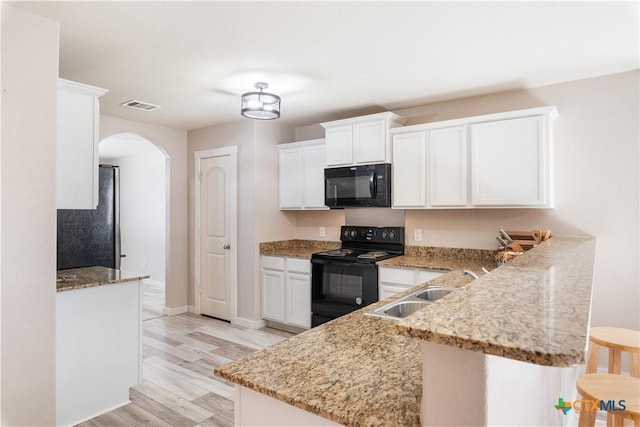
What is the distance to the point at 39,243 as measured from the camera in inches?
78.2

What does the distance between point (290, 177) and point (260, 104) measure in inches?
59.5

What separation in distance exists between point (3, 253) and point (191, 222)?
10.3 feet

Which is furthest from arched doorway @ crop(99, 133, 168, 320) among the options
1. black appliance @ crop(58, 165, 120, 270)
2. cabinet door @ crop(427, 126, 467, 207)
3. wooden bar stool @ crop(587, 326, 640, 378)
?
wooden bar stool @ crop(587, 326, 640, 378)

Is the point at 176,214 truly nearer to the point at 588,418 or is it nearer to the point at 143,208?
the point at 143,208

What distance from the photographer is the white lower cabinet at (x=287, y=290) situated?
4.01 meters

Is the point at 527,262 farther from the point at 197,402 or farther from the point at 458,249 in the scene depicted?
the point at 197,402

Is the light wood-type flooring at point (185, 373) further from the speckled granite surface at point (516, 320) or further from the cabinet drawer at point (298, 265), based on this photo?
the speckled granite surface at point (516, 320)

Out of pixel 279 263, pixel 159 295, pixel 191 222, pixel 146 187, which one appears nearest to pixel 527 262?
pixel 279 263

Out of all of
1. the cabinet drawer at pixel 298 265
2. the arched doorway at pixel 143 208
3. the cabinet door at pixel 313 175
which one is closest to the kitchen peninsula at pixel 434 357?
the cabinet drawer at pixel 298 265

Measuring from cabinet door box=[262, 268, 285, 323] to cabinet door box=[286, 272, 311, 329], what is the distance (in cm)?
10

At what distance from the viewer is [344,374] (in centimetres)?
110

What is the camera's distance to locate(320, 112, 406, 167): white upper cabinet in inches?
144

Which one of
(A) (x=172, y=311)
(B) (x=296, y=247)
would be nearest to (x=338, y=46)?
(B) (x=296, y=247)

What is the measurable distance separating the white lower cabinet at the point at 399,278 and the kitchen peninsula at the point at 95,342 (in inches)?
78.9
